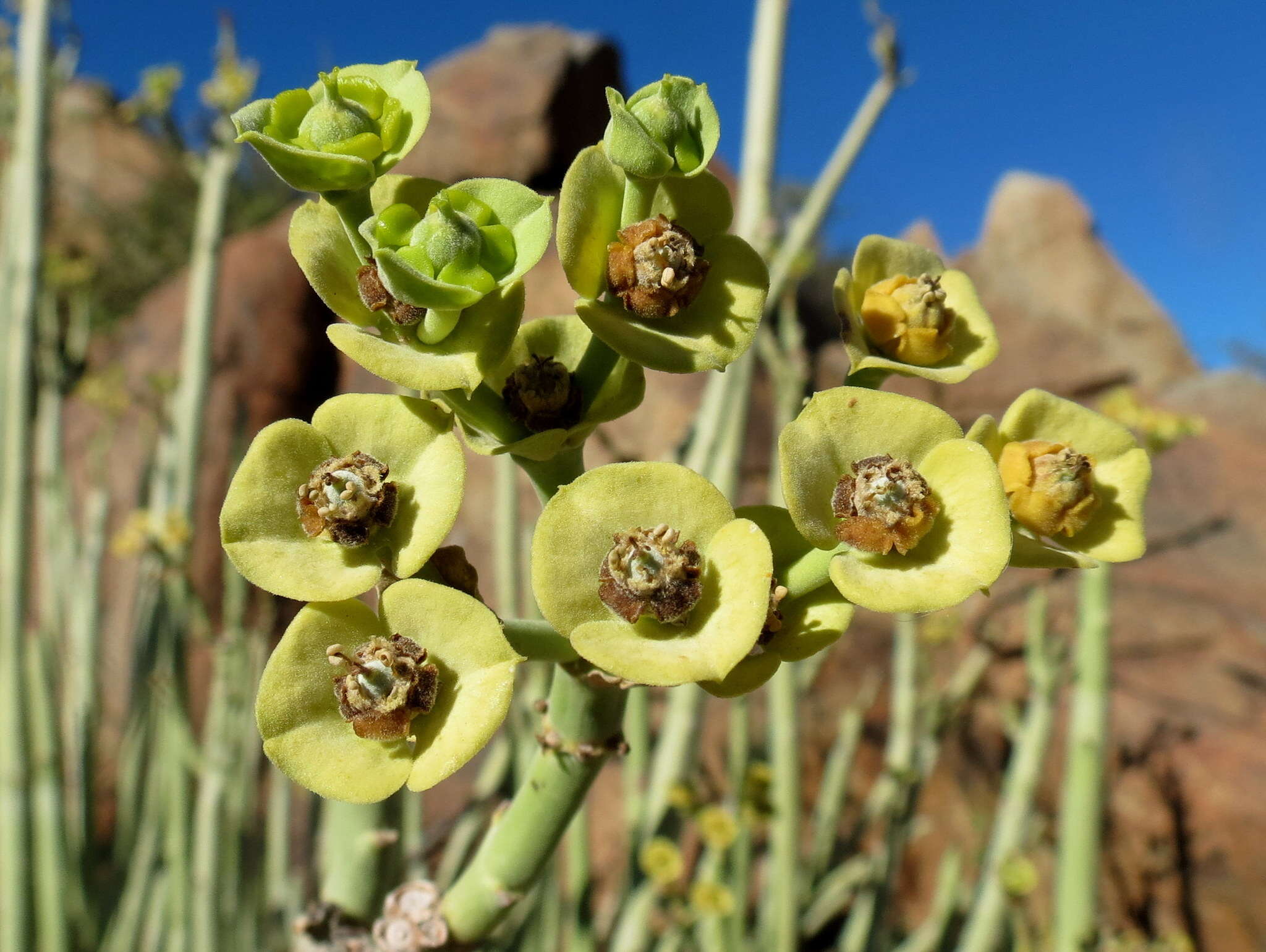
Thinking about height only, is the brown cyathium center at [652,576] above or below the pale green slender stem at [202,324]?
below

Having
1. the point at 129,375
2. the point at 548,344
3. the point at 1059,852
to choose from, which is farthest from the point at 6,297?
the point at 129,375

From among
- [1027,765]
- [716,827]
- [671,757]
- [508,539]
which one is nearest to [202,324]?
[508,539]

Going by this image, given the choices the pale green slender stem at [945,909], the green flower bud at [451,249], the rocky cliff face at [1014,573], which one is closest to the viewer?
the green flower bud at [451,249]

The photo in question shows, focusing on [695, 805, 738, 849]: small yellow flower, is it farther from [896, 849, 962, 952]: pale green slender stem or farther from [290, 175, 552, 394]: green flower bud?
[290, 175, 552, 394]: green flower bud

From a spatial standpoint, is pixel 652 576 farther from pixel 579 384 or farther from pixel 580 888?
pixel 580 888

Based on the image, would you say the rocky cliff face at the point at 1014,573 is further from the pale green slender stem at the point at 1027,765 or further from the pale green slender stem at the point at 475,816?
the pale green slender stem at the point at 475,816

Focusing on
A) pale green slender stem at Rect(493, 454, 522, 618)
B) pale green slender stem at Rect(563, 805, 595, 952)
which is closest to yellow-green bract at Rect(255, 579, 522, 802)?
pale green slender stem at Rect(563, 805, 595, 952)

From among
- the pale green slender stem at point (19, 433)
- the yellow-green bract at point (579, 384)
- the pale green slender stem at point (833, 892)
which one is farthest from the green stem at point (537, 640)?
the pale green slender stem at point (833, 892)
